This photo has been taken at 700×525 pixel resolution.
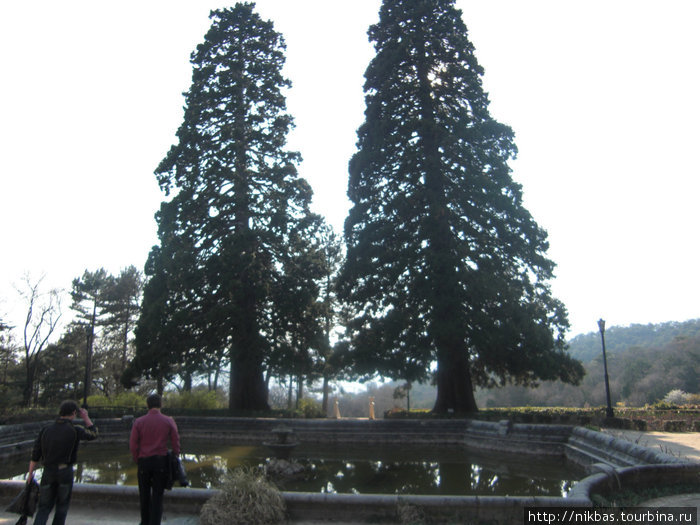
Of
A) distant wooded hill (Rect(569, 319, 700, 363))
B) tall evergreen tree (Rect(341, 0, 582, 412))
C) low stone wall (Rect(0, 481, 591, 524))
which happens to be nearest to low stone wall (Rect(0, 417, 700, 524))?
low stone wall (Rect(0, 481, 591, 524))

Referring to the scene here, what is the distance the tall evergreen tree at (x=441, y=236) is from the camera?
1811cm

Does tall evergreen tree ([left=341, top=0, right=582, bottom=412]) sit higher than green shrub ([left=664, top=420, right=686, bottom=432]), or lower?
higher

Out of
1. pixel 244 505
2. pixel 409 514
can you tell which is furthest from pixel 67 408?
pixel 409 514

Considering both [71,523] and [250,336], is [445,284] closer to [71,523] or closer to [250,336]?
[250,336]

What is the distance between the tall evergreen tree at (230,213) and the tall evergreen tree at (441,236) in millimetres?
3825

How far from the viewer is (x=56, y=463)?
5359 millimetres

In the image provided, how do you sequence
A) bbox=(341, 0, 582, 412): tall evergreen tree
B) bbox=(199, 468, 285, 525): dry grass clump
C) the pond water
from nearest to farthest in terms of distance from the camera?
bbox=(199, 468, 285, 525): dry grass clump, the pond water, bbox=(341, 0, 582, 412): tall evergreen tree

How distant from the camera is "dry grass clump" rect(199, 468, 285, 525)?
5863 mm

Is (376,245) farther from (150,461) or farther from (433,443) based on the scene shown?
(150,461)

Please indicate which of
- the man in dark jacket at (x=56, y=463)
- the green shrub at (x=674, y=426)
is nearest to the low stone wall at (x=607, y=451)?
the green shrub at (x=674, y=426)

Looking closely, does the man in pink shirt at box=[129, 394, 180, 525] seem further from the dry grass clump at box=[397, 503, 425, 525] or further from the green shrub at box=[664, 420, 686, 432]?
the green shrub at box=[664, 420, 686, 432]

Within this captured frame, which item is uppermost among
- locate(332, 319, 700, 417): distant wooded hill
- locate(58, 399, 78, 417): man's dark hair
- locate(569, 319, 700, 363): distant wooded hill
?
locate(569, 319, 700, 363): distant wooded hill

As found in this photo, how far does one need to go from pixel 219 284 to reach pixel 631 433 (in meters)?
15.9

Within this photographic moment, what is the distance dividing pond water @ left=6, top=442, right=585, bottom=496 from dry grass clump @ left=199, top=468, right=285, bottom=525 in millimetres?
1755
